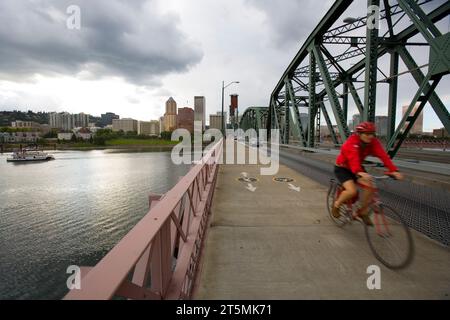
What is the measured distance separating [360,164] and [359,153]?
22cm

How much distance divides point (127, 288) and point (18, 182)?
167 feet

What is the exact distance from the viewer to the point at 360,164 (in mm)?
4305

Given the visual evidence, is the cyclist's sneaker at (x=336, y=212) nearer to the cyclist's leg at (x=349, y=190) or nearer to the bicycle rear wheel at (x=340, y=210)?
the bicycle rear wheel at (x=340, y=210)

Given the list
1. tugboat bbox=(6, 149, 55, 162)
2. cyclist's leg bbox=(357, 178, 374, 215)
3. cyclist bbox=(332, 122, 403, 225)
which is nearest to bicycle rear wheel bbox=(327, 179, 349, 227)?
cyclist bbox=(332, 122, 403, 225)

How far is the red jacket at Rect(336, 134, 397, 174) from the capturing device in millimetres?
4284

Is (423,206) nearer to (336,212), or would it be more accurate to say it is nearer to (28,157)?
(336,212)

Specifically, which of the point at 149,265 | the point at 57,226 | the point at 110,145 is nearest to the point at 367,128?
the point at 149,265

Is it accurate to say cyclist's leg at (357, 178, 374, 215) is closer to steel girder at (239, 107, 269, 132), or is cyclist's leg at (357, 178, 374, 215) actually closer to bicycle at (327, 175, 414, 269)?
bicycle at (327, 175, 414, 269)

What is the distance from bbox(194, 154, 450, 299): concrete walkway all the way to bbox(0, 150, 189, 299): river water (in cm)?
1241

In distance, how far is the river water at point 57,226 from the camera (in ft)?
49.4

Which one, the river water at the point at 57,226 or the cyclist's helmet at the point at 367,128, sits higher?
the cyclist's helmet at the point at 367,128

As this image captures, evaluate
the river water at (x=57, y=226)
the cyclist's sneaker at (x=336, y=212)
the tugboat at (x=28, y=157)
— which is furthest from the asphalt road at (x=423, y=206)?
the tugboat at (x=28, y=157)

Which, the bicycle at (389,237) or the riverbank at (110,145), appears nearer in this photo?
the bicycle at (389,237)
